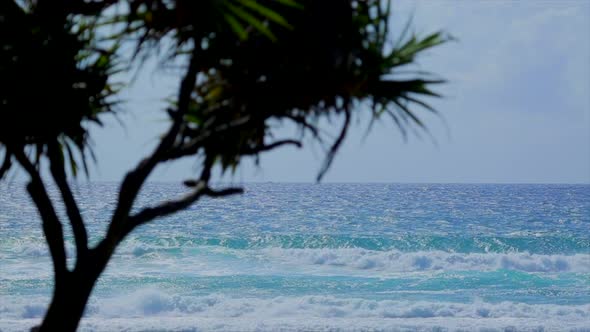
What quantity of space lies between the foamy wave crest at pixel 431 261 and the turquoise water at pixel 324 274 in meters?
0.05

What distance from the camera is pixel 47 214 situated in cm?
→ 383

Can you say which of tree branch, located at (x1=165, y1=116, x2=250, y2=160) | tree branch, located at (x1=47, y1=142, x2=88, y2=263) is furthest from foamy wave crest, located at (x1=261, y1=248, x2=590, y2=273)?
tree branch, located at (x1=165, y1=116, x2=250, y2=160)

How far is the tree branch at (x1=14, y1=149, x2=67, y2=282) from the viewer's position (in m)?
3.73

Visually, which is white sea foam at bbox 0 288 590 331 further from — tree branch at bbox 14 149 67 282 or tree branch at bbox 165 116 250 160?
tree branch at bbox 165 116 250 160

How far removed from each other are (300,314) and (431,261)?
8723 mm

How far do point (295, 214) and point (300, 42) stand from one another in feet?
114

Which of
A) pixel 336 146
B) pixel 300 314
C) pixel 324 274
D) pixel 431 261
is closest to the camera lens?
pixel 336 146

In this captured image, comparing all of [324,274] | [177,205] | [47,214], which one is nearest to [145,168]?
[177,205]

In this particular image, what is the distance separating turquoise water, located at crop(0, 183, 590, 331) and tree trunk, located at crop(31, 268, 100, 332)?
3.72 feet

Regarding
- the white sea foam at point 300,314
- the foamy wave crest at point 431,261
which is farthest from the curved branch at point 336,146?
the foamy wave crest at point 431,261

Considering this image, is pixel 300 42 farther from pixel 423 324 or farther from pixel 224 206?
pixel 224 206

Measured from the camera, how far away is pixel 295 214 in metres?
38.1

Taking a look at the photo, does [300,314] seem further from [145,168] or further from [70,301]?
[145,168]

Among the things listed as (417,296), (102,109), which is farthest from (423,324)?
(102,109)
